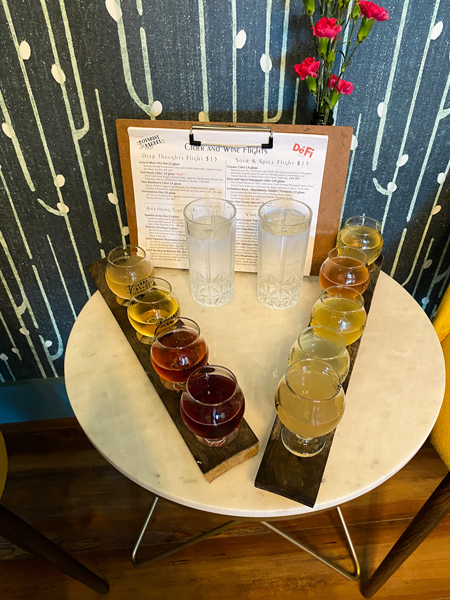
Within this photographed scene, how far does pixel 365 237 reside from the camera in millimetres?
1181

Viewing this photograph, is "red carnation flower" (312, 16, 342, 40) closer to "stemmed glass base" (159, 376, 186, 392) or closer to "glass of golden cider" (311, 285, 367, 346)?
"glass of golden cider" (311, 285, 367, 346)

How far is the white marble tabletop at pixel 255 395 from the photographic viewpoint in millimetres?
807

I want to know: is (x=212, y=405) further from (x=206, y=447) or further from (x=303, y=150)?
(x=303, y=150)

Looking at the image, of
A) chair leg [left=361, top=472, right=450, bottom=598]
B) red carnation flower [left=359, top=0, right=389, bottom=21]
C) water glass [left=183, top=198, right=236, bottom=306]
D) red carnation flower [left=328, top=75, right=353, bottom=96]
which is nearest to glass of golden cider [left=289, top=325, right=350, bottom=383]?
water glass [left=183, top=198, right=236, bottom=306]

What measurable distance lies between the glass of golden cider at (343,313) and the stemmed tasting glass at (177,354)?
0.27 metres

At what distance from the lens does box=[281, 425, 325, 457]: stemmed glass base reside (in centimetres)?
83

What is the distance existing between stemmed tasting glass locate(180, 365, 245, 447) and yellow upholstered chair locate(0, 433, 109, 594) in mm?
450

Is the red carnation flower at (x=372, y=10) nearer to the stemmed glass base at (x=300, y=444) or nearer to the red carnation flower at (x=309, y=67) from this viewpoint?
the red carnation flower at (x=309, y=67)

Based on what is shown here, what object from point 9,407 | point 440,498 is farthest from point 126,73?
point 9,407

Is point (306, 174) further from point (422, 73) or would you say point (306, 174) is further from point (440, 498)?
point (440, 498)

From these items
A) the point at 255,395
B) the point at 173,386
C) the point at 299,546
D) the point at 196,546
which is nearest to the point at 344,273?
the point at 255,395

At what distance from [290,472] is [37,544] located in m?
0.63

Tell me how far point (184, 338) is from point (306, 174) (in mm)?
468

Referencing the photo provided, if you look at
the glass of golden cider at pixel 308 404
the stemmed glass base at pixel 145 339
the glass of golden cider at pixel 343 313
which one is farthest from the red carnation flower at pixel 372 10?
the stemmed glass base at pixel 145 339
